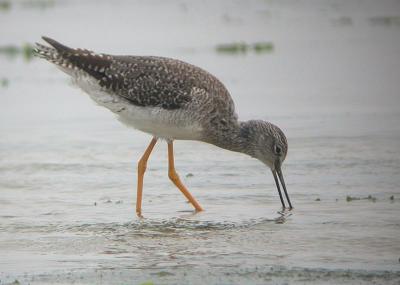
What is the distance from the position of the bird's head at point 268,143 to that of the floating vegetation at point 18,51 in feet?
39.8

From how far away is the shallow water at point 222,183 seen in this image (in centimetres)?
683

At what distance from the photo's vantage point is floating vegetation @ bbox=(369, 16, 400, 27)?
23.6 metres

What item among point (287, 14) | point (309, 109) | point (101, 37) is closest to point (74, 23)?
point (101, 37)

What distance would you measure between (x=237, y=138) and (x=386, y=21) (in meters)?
15.4

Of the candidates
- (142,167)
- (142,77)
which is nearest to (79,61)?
(142,77)

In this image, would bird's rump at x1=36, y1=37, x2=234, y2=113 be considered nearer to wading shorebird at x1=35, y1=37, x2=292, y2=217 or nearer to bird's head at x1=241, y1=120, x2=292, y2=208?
wading shorebird at x1=35, y1=37, x2=292, y2=217

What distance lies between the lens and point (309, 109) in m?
14.0

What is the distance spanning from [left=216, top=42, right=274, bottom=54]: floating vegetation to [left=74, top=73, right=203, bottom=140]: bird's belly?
11025 mm

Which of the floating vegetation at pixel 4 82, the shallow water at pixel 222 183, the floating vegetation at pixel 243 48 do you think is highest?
the floating vegetation at pixel 243 48

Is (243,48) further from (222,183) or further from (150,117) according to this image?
(150,117)

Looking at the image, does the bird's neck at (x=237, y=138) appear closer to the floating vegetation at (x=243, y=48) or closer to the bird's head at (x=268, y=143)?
the bird's head at (x=268, y=143)

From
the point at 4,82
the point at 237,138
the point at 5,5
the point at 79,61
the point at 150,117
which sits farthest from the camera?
the point at 5,5

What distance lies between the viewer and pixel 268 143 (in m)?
9.45

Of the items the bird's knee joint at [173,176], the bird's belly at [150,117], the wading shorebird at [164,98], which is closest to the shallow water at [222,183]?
the bird's knee joint at [173,176]
